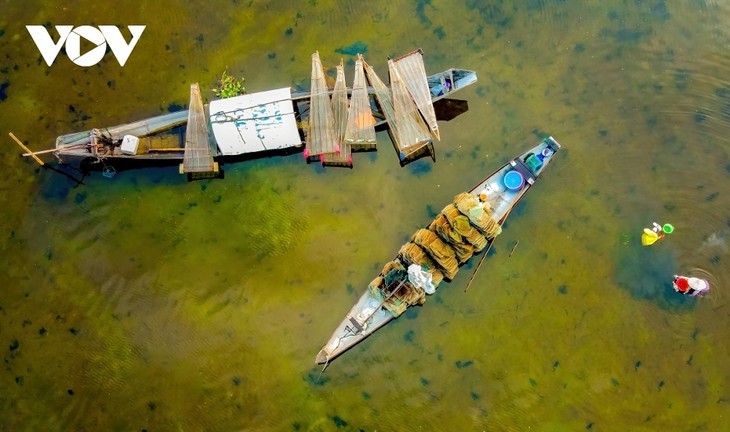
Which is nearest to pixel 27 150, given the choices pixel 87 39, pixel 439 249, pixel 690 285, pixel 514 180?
pixel 87 39

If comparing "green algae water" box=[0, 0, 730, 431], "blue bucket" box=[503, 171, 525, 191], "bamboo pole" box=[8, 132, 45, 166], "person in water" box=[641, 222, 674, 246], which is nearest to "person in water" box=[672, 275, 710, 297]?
"green algae water" box=[0, 0, 730, 431]

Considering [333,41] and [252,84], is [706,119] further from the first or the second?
[252,84]

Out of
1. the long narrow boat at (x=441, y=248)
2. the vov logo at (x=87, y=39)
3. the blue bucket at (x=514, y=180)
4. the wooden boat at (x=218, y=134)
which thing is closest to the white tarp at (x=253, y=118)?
the wooden boat at (x=218, y=134)

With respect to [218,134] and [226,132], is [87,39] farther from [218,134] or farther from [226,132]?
[226,132]

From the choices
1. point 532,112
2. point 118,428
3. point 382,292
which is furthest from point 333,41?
point 118,428

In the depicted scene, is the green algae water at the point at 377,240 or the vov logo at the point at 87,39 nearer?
the green algae water at the point at 377,240

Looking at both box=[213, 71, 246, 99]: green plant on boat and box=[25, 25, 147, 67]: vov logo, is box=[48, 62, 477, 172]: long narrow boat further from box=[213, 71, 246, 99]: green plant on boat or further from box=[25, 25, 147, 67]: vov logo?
box=[25, 25, 147, 67]: vov logo

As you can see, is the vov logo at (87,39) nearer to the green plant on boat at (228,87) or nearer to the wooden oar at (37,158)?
the wooden oar at (37,158)
